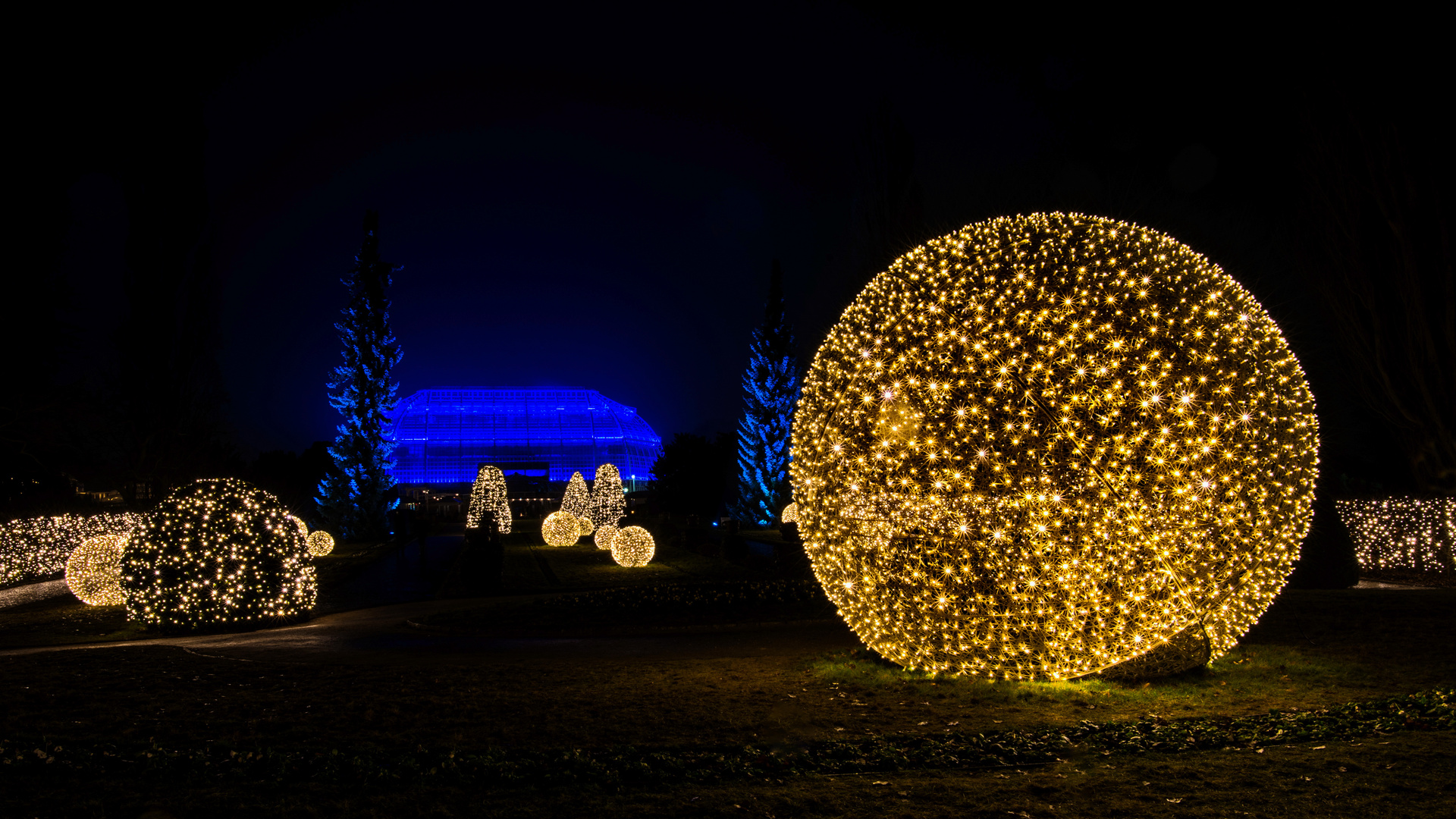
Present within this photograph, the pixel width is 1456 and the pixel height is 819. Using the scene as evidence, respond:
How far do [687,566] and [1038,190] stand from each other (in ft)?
41.9

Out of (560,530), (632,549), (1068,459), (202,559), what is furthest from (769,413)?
(1068,459)

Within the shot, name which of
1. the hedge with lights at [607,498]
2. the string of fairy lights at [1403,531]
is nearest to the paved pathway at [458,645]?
the string of fairy lights at [1403,531]

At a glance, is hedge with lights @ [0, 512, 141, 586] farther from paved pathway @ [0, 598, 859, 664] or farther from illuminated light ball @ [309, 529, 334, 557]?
paved pathway @ [0, 598, 859, 664]

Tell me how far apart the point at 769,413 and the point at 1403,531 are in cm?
2570

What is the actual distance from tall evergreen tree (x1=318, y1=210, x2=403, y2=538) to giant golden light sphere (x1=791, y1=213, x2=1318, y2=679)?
3247cm

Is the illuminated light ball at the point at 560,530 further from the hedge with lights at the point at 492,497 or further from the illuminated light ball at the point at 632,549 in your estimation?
the hedge with lights at the point at 492,497

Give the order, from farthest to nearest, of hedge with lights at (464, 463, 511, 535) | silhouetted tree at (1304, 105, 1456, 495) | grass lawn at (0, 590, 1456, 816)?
1. hedge with lights at (464, 463, 511, 535)
2. silhouetted tree at (1304, 105, 1456, 495)
3. grass lawn at (0, 590, 1456, 816)

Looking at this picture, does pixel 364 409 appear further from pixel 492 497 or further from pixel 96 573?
pixel 96 573

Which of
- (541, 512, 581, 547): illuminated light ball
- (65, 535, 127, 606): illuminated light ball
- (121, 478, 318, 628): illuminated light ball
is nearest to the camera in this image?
(121, 478, 318, 628): illuminated light ball

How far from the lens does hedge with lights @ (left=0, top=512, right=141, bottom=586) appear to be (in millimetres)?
18250

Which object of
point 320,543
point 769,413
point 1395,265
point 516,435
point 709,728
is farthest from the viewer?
point 516,435

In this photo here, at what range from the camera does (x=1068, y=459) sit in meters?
5.90

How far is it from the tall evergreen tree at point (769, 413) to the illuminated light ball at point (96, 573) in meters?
27.7

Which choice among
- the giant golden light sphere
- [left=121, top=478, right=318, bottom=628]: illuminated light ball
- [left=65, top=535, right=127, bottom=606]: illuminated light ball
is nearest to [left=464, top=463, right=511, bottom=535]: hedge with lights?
[left=65, top=535, right=127, bottom=606]: illuminated light ball
